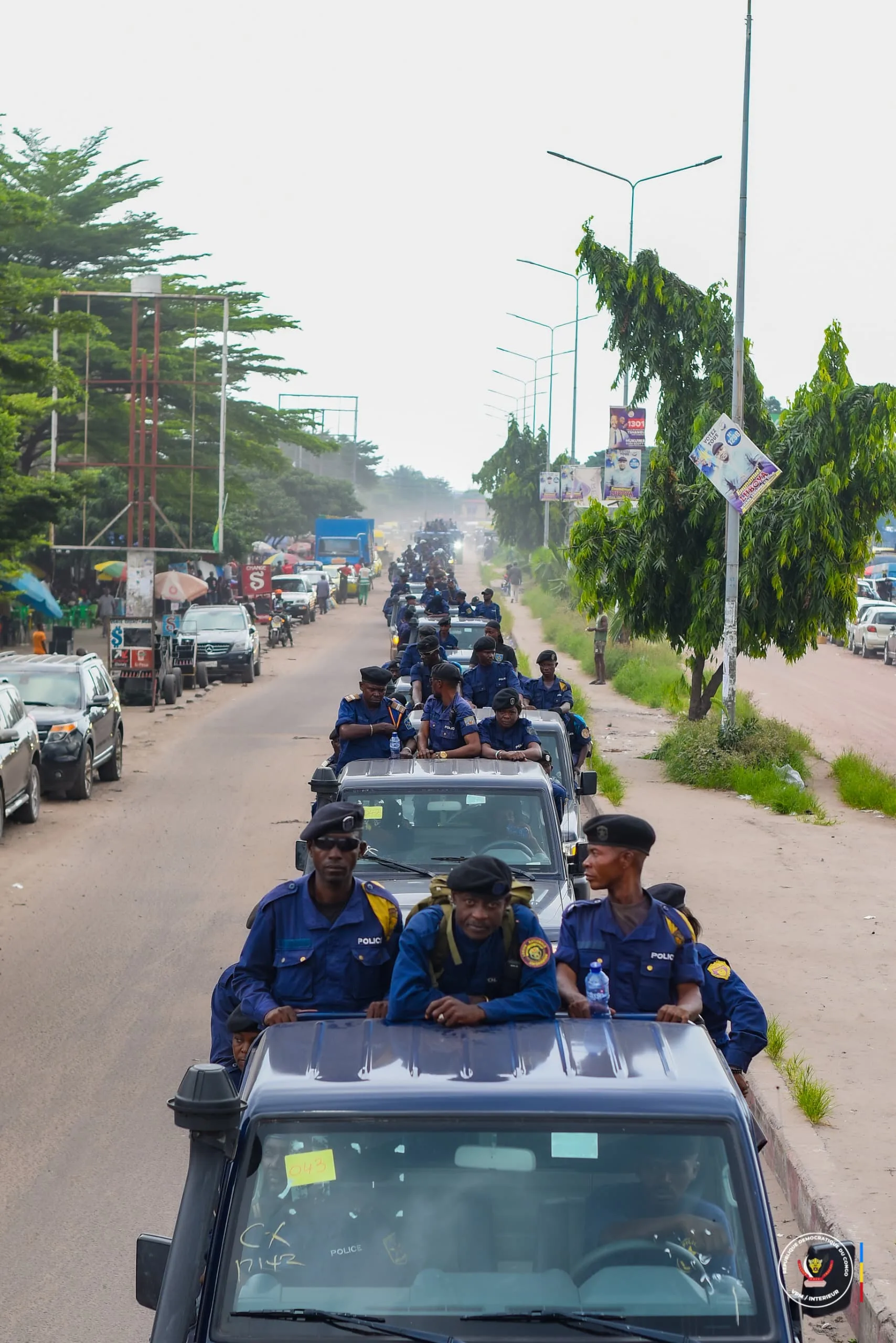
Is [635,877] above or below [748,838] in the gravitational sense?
above

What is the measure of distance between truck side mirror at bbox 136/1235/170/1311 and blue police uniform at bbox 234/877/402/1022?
5.86 feet

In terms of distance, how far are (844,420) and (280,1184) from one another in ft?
60.7

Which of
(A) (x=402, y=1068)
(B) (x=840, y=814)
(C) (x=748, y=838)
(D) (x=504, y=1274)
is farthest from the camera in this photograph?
(B) (x=840, y=814)

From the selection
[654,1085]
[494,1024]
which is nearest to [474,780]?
[494,1024]

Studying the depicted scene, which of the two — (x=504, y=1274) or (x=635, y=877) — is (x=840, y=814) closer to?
(x=635, y=877)

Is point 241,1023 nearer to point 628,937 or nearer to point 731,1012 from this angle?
point 628,937

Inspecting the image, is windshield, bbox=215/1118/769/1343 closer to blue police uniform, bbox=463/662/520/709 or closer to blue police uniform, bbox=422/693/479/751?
blue police uniform, bbox=422/693/479/751

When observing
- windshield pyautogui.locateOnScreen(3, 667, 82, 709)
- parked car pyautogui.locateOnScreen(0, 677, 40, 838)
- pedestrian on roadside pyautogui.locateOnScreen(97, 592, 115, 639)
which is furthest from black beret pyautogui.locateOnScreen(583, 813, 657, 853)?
pedestrian on roadside pyautogui.locateOnScreen(97, 592, 115, 639)

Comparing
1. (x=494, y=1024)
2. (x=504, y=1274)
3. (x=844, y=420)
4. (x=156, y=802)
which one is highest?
(x=844, y=420)

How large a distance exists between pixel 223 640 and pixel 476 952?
31699 mm

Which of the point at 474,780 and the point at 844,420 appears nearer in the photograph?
the point at 474,780

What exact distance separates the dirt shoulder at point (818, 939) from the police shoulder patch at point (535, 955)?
1892 millimetres

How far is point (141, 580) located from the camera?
33.0 metres

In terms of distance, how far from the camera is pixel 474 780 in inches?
336
